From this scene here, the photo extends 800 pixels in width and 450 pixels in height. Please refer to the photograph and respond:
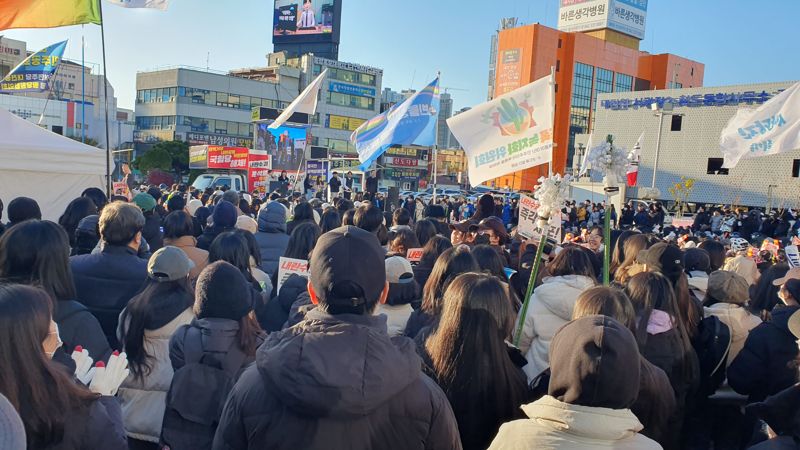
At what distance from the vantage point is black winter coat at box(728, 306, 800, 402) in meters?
3.94

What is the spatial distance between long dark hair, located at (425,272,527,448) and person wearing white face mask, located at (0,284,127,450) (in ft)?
4.98

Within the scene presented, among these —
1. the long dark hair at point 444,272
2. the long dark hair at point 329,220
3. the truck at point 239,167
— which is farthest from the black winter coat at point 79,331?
the truck at point 239,167

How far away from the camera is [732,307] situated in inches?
188

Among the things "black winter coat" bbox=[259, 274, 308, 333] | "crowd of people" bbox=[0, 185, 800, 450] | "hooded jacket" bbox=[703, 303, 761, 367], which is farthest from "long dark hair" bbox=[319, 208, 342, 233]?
"hooded jacket" bbox=[703, 303, 761, 367]

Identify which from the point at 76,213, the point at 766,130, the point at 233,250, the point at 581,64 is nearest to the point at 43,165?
the point at 76,213

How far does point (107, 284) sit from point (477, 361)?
2.61 meters

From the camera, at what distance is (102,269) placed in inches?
164

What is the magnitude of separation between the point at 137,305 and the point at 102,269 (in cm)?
93

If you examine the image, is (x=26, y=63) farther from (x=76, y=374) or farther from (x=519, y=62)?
(x=519, y=62)

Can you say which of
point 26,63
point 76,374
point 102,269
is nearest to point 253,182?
point 26,63

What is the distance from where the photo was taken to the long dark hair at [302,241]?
5.78 m

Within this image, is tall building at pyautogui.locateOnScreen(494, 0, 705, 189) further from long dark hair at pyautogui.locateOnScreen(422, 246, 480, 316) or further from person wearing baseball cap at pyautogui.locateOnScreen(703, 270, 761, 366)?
long dark hair at pyautogui.locateOnScreen(422, 246, 480, 316)

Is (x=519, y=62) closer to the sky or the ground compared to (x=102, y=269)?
closer to the sky

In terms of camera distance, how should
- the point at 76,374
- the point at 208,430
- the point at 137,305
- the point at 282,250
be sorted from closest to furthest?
the point at 76,374 < the point at 208,430 < the point at 137,305 < the point at 282,250
